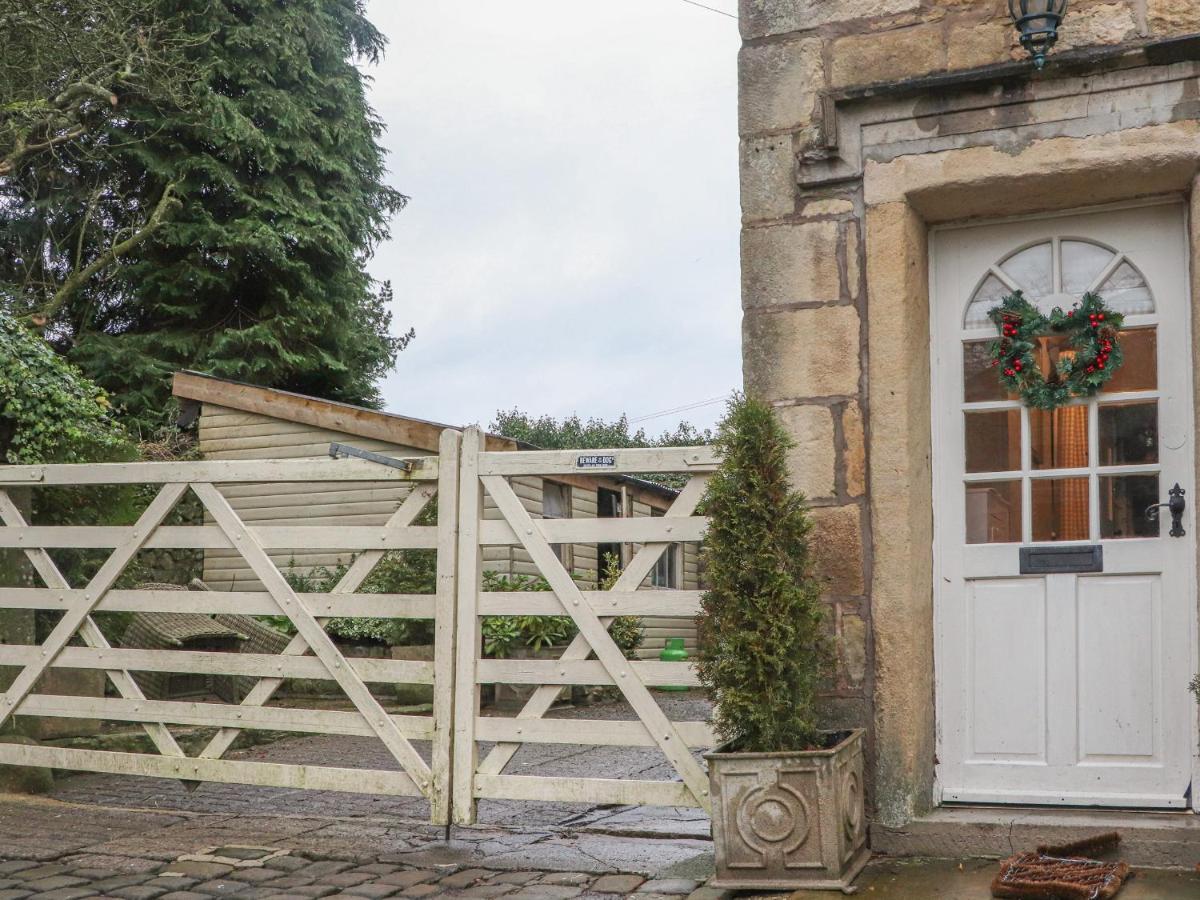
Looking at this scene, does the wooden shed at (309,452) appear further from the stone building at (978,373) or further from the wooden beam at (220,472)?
the stone building at (978,373)

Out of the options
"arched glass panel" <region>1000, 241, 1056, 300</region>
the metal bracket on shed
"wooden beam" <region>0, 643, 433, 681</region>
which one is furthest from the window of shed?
"arched glass panel" <region>1000, 241, 1056, 300</region>

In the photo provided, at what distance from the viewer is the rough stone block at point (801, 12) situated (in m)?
5.16

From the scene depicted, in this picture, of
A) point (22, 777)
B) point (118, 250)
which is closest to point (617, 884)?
point (22, 777)

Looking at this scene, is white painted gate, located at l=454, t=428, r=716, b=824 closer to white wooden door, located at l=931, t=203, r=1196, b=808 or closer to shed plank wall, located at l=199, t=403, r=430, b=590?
white wooden door, located at l=931, t=203, r=1196, b=808

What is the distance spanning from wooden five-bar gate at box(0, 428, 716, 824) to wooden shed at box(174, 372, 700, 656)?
7582 mm

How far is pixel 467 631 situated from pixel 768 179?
2.29m

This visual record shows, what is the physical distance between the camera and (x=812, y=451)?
5148 millimetres

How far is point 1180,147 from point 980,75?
2.54 ft

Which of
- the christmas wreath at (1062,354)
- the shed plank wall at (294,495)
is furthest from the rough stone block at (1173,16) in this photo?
the shed plank wall at (294,495)

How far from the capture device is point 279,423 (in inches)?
633

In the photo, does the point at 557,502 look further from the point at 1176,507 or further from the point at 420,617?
the point at 1176,507

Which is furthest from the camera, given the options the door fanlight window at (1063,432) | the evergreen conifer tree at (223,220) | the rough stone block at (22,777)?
the evergreen conifer tree at (223,220)

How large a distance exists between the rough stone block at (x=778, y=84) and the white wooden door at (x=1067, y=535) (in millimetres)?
850

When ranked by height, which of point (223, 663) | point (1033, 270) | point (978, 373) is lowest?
point (223, 663)
